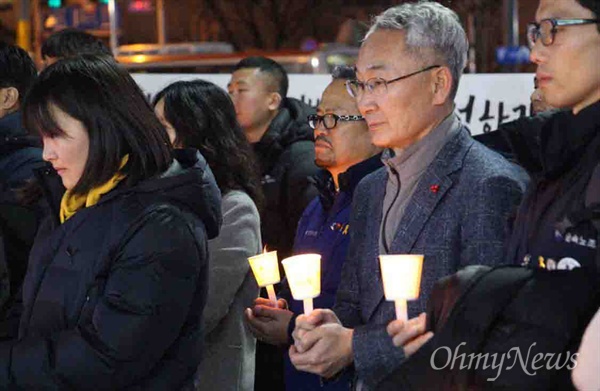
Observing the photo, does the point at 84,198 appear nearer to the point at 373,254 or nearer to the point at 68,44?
the point at 373,254

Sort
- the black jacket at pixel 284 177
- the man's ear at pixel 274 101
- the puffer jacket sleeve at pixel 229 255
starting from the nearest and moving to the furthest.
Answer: the puffer jacket sleeve at pixel 229 255 < the black jacket at pixel 284 177 < the man's ear at pixel 274 101

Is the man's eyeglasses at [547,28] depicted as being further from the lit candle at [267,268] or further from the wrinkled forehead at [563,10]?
the lit candle at [267,268]

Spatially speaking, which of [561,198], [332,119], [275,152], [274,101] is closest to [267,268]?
[332,119]

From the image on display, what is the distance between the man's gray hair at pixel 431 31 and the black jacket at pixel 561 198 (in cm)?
89

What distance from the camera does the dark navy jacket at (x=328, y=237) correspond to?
5.02 metres

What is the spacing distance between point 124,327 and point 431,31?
1.41m

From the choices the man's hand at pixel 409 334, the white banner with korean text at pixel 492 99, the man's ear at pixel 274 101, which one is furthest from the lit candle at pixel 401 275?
the man's ear at pixel 274 101

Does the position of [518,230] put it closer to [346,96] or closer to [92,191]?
[92,191]

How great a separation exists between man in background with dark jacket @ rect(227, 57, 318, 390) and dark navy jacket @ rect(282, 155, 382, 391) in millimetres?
1195

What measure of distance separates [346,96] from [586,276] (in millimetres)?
2869

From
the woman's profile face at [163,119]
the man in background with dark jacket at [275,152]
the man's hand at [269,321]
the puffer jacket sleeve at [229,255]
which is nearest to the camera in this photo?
the man's hand at [269,321]

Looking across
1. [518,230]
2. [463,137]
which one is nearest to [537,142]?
[518,230]

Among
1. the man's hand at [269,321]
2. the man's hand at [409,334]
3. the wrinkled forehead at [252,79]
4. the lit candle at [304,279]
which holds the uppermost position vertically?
the wrinkled forehead at [252,79]

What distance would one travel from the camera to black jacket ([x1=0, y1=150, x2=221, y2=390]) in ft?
12.5
